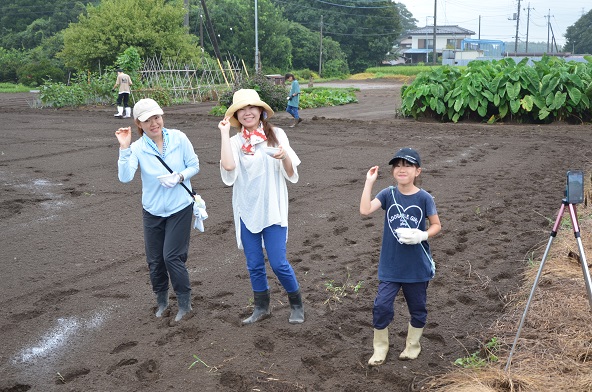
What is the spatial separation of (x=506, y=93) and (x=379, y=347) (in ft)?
51.7

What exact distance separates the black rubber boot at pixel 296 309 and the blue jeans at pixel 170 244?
784 mm

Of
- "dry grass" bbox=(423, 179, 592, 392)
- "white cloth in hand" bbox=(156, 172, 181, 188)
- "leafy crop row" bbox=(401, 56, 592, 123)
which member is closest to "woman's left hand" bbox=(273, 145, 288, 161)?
"white cloth in hand" bbox=(156, 172, 181, 188)

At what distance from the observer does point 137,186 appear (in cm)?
1016

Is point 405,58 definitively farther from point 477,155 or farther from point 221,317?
point 221,317

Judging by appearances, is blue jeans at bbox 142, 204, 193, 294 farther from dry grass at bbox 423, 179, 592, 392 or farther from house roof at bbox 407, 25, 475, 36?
house roof at bbox 407, 25, 475, 36

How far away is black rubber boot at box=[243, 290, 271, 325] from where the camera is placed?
4898mm

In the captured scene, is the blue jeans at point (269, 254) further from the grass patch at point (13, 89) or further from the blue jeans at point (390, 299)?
the grass patch at point (13, 89)

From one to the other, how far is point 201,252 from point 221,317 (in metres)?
1.87

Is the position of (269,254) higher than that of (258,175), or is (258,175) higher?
(258,175)

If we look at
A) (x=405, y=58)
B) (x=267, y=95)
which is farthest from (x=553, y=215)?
(x=405, y=58)

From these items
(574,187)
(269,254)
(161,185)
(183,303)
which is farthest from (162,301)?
(574,187)

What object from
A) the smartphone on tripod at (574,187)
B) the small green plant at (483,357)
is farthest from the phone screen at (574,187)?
the small green plant at (483,357)

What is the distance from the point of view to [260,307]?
194 inches

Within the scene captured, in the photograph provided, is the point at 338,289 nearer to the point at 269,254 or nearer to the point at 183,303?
the point at 269,254
